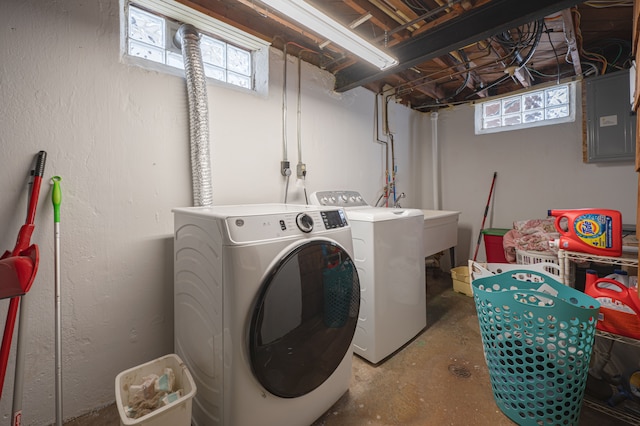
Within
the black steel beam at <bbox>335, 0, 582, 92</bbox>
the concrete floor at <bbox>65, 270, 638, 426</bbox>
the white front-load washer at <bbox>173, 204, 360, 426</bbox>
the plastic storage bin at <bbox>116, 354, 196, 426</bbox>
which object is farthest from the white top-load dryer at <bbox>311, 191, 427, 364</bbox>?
the black steel beam at <bbox>335, 0, 582, 92</bbox>

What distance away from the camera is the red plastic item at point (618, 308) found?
3.71 feet

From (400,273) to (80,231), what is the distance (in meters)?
1.83

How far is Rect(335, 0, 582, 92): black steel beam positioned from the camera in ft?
4.64

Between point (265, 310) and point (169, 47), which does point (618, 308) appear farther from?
point (169, 47)

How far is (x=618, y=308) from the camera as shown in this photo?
1.17m

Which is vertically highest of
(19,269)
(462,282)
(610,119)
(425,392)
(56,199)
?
(610,119)

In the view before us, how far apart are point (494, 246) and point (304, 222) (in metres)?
2.66

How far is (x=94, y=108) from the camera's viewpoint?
51.9 inches

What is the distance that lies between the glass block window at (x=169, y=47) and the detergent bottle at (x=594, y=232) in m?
2.26

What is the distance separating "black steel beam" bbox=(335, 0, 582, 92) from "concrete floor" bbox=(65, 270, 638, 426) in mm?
2070

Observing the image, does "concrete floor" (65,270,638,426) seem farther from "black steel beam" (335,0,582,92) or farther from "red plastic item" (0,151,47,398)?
"black steel beam" (335,0,582,92)

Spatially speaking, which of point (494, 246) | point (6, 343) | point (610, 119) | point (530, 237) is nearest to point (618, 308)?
point (530, 237)

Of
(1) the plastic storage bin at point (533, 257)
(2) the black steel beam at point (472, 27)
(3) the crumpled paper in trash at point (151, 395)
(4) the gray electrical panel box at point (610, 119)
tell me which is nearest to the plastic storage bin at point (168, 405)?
(3) the crumpled paper in trash at point (151, 395)

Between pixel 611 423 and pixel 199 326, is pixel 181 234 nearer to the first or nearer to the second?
pixel 199 326
